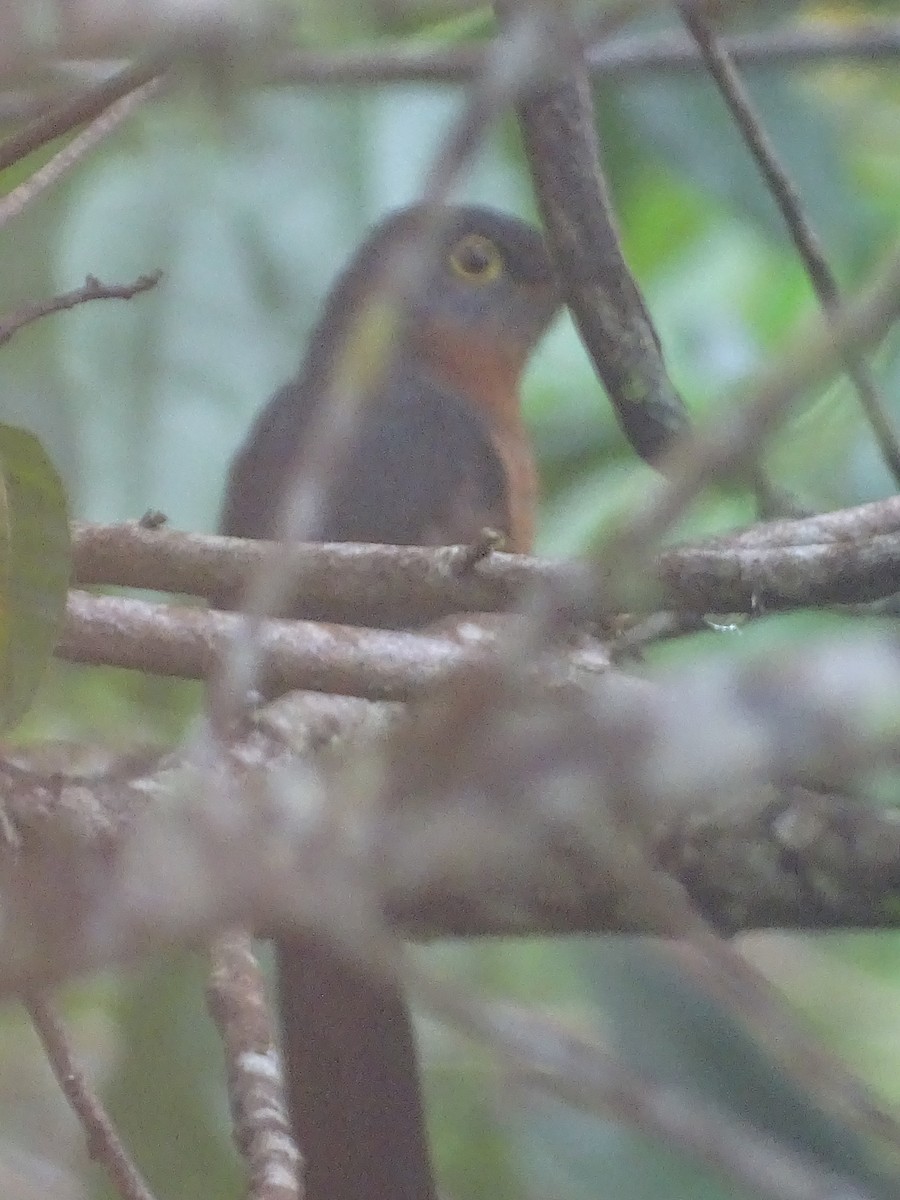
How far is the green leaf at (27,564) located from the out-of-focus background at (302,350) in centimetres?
80

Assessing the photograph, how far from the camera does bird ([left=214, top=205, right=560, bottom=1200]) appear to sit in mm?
2379

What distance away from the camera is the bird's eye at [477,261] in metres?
3.97

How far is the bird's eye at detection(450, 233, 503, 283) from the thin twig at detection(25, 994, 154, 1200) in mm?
2489

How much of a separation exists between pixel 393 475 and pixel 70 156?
40.6 inches

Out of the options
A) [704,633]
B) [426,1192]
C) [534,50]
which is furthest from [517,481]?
[534,50]

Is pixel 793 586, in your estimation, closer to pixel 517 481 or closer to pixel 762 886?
pixel 762 886

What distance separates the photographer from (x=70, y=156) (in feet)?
7.07

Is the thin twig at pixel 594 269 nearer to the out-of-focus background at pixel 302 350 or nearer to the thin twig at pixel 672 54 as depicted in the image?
the out-of-focus background at pixel 302 350

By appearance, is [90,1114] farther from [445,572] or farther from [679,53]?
[679,53]

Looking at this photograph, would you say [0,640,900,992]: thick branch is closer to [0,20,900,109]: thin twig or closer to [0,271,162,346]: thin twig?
[0,271,162,346]: thin twig

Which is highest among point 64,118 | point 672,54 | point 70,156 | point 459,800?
point 672,54

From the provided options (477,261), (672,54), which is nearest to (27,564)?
(672,54)

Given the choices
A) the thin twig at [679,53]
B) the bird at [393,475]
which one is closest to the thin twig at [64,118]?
the bird at [393,475]

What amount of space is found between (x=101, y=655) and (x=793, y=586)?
0.76 meters
